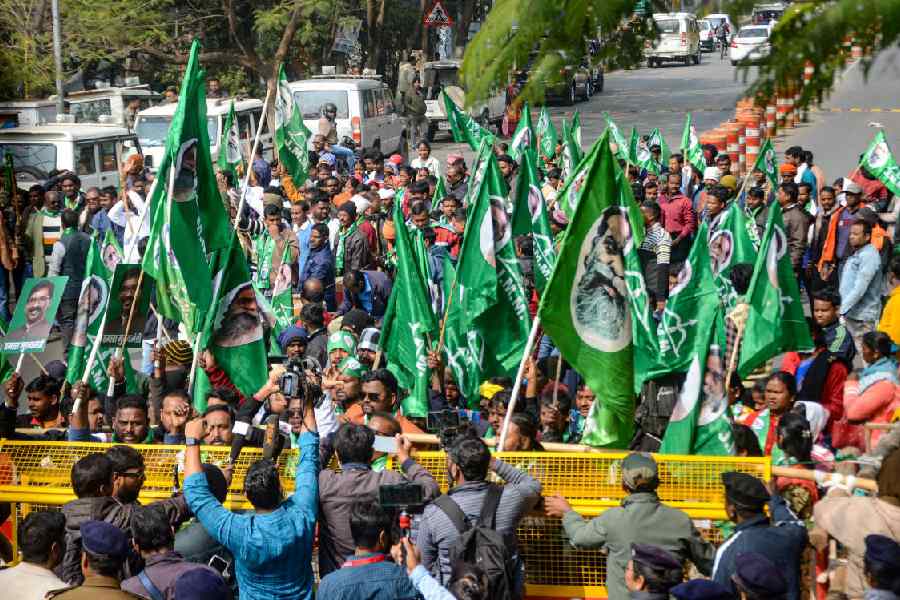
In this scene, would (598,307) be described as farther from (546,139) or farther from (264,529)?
(546,139)

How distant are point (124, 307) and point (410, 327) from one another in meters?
1.90

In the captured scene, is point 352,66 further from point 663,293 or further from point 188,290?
point 188,290

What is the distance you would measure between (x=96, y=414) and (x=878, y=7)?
243 inches

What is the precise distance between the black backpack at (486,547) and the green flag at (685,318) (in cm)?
273

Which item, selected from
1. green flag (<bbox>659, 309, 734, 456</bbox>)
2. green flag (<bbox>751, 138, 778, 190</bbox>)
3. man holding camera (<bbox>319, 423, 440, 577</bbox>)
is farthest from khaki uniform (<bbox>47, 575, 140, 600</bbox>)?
green flag (<bbox>751, 138, 778, 190</bbox>)

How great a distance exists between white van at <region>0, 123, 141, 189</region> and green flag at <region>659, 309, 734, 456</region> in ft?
40.4

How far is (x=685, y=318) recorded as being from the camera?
27.5ft

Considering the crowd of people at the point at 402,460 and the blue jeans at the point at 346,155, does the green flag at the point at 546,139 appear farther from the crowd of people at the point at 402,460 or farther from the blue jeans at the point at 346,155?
the crowd of people at the point at 402,460

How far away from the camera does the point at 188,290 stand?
845 cm

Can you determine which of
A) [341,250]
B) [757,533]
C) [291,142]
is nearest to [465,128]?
[291,142]

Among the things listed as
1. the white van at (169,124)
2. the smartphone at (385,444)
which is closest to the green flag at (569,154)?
the white van at (169,124)

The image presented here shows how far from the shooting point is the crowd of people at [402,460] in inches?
209

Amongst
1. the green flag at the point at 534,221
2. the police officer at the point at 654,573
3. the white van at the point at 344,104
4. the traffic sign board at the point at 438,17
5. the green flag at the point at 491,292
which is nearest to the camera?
the police officer at the point at 654,573

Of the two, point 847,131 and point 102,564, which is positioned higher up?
point 847,131
